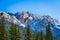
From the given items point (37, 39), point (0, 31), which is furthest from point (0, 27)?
point (37, 39)

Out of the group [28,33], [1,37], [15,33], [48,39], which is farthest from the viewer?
[48,39]

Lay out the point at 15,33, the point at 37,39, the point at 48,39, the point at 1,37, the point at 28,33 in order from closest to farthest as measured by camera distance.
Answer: the point at 1,37 < the point at 15,33 < the point at 28,33 < the point at 48,39 < the point at 37,39

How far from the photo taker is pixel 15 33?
77250 mm

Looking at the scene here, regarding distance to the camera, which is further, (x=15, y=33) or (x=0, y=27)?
(x=15, y=33)

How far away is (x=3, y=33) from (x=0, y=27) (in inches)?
135

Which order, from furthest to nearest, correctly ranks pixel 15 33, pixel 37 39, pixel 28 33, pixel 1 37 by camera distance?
1. pixel 37 39
2. pixel 28 33
3. pixel 15 33
4. pixel 1 37

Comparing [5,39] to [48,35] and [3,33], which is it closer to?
[3,33]

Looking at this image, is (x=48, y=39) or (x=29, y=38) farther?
(x=48, y=39)

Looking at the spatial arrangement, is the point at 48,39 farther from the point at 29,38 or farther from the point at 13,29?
the point at 13,29

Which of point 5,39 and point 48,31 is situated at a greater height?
point 48,31

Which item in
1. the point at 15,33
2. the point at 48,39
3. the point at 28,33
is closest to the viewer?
the point at 15,33

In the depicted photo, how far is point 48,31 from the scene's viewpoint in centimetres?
9281

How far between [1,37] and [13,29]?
14.0 m

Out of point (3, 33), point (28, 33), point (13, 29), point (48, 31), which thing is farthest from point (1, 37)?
point (48, 31)
